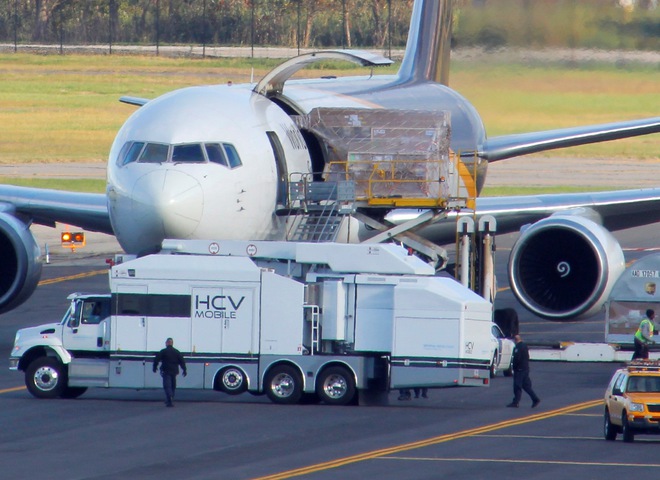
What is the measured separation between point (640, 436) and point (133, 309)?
7622 millimetres

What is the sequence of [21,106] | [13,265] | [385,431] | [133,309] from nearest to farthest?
[385,431] < [133,309] < [13,265] < [21,106]

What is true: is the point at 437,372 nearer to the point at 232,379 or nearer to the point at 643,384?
the point at 232,379

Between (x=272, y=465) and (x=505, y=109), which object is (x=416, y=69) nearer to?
(x=505, y=109)

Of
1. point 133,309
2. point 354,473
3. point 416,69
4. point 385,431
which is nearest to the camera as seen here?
point 354,473

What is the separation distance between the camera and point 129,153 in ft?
74.8

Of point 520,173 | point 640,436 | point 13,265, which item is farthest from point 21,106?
point 640,436

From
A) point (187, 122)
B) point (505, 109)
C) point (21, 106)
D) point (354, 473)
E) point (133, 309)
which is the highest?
point (21, 106)

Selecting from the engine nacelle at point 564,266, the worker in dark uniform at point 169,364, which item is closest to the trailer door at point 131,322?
the worker in dark uniform at point 169,364

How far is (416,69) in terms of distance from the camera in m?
35.9

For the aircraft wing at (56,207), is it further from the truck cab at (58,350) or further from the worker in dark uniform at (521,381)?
the worker in dark uniform at (521,381)

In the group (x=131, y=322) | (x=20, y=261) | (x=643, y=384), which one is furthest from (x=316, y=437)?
(x=20, y=261)

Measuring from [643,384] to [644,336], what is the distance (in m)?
6.57

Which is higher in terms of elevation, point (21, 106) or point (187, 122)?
point (21, 106)

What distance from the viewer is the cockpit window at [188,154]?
22.4m
